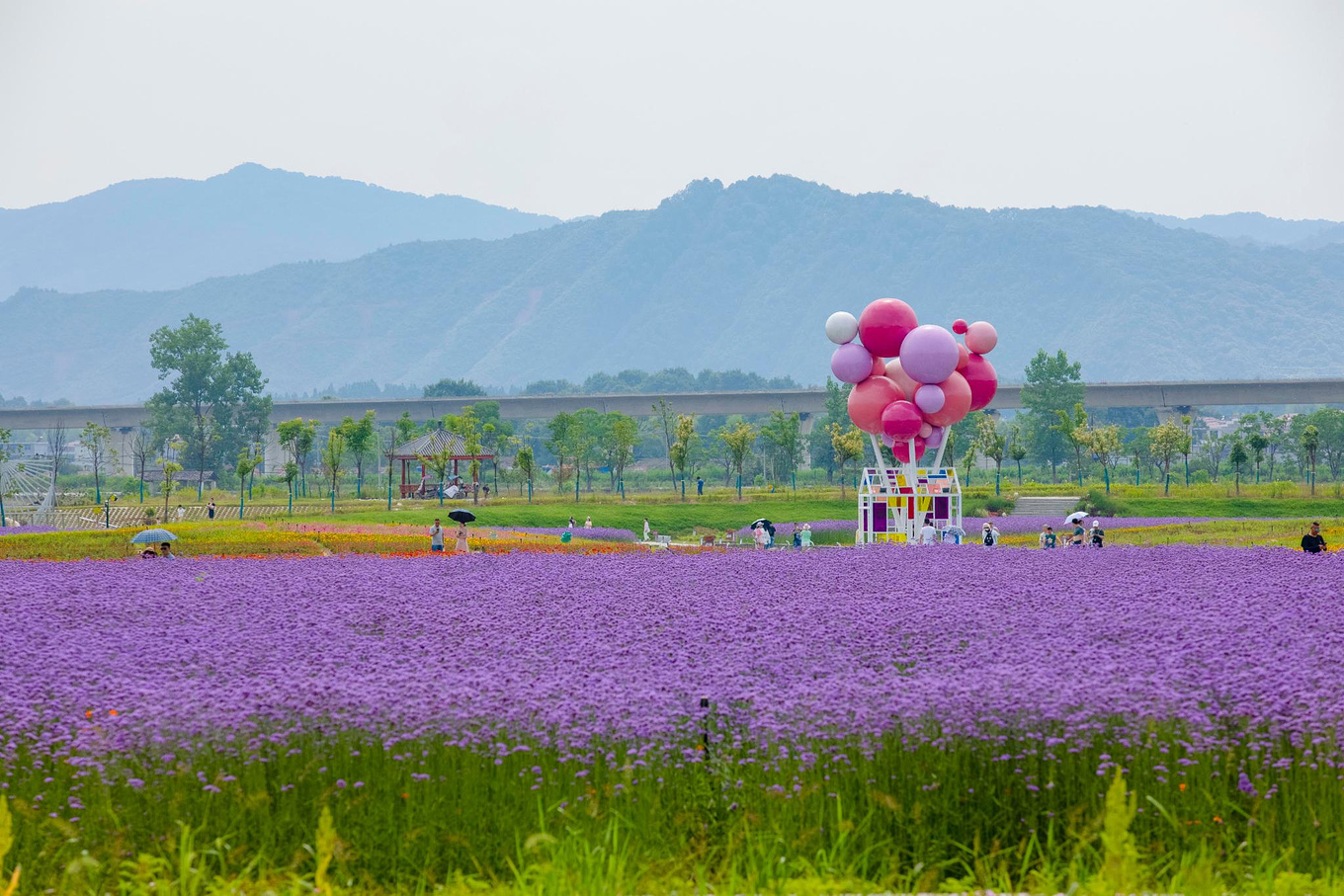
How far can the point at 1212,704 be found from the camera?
8.82 meters

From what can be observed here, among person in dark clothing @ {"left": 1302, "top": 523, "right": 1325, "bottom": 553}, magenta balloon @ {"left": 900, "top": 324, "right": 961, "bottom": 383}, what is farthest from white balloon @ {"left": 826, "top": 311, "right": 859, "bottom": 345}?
person in dark clothing @ {"left": 1302, "top": 523, "right": 1325, "bottom": 553}

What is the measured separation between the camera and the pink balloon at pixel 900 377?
33.8 metres

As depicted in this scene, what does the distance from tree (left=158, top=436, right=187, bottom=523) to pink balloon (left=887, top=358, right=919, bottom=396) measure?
25.9 m

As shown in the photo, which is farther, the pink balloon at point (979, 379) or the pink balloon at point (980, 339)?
the pink balloon at point (980, 339)

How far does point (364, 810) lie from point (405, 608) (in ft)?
21.9

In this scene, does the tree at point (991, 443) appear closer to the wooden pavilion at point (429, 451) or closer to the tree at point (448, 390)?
the wooden pavilion at point (429, 451)

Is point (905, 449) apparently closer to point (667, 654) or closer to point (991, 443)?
point (667, 654)

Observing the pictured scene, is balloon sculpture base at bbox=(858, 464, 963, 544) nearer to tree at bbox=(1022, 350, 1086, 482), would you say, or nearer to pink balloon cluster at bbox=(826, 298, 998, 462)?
pink balloon cluster at bbox=(826, 298, 998, 462)

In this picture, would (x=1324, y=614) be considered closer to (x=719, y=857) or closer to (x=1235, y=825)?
(x=1235, y=825)

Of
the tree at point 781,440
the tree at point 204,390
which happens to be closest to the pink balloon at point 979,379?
the tree at point 781,440

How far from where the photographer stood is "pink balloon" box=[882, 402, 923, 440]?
3272 cm

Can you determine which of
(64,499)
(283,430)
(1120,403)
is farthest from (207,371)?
(1120,403)

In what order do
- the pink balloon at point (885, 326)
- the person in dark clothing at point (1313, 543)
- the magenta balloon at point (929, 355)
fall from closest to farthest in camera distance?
the person in dark clothing at point (1313, 543)
the magenta balloon at point (929, 355)
the pink balloon at point (885, 326)

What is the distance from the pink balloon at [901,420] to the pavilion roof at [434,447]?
31937mm
